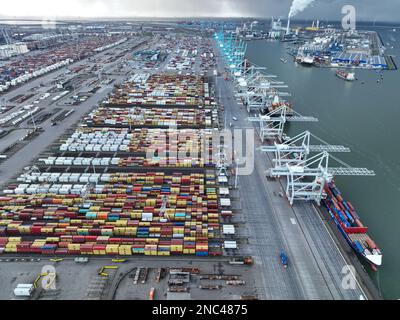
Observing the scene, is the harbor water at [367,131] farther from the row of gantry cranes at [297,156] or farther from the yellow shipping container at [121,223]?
the yellow shipping container at [121,223]

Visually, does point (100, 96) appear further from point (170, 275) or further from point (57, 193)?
point (170, 275)

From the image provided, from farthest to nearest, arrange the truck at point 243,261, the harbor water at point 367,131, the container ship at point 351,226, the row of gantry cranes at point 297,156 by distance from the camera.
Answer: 1. the row of gantry cranes at point 297,156
2. the harbor water at point 367,131
3. the container ship at point 351,226
4. the truck at point 243,261

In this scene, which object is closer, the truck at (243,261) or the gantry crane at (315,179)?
the truck at (243,261)

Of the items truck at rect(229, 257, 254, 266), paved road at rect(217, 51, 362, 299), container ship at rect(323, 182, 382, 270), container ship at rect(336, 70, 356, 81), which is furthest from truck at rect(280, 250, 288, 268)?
container ship at rect(336, 70, 356, 81)

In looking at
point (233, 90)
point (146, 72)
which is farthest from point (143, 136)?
point (146, 72)

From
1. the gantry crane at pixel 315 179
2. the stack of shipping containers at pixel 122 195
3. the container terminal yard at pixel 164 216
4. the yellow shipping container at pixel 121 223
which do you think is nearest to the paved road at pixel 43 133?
the container terminal yard at pixel 164 216
